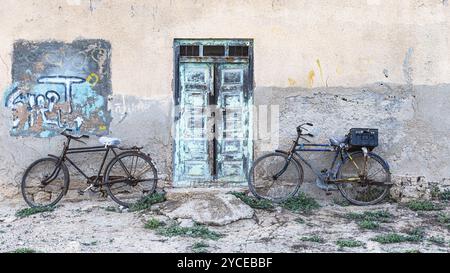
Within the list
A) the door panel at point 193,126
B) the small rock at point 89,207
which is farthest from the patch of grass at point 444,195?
the small rock at point 89,207

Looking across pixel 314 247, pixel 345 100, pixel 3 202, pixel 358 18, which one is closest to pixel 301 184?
pixel 345 100

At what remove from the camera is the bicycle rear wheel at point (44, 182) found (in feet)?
25.4

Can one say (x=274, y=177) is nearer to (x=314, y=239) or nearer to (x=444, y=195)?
(x=314, y=239)

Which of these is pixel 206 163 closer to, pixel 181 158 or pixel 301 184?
pixel 181 158

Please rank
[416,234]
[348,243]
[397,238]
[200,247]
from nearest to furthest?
[200,247], [348,243], [397,238], [416,234]

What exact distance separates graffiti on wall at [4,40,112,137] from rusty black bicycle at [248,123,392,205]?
7.62 ft

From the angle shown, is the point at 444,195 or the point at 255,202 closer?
the point at 255,202

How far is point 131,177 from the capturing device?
7.84 m

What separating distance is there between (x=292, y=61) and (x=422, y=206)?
2.60m

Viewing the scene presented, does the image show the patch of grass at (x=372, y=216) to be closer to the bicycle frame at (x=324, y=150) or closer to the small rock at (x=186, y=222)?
the bicycle frame at (x=324, y=150)

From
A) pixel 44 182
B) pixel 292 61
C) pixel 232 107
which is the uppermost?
pixel 292 61

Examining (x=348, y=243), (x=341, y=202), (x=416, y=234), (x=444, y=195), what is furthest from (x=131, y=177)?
(x=444, y=195)

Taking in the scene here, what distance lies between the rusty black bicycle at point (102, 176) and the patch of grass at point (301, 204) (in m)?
1.81

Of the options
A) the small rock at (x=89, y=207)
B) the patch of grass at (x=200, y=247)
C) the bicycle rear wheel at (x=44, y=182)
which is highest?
the bicycle rear wheel at (x=44, y=182)
